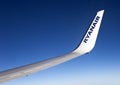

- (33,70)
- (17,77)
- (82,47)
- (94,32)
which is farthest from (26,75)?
(94,32)

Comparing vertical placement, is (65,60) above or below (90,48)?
below

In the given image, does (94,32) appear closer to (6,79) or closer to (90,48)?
(90,48)

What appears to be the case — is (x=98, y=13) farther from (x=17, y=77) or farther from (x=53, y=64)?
(x=17, y=77)

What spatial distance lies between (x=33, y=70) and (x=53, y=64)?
80 centimetres

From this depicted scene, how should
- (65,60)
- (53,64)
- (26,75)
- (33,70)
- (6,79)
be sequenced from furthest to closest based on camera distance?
(65,60), (53,64), (33,70), (26,75), (6,79)

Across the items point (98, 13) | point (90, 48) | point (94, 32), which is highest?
point (98, 13)

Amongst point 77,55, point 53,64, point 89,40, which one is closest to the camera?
point 53,64

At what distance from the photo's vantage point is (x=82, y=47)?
6.81 metres

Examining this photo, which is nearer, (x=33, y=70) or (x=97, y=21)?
(x=33, y=70)

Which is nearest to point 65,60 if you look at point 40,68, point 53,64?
point 53,64

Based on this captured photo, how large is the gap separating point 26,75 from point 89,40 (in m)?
3.41

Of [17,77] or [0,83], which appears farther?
[17,77]

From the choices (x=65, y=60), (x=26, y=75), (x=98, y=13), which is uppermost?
(x=98, y=13)

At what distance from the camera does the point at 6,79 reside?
12.8 feet
